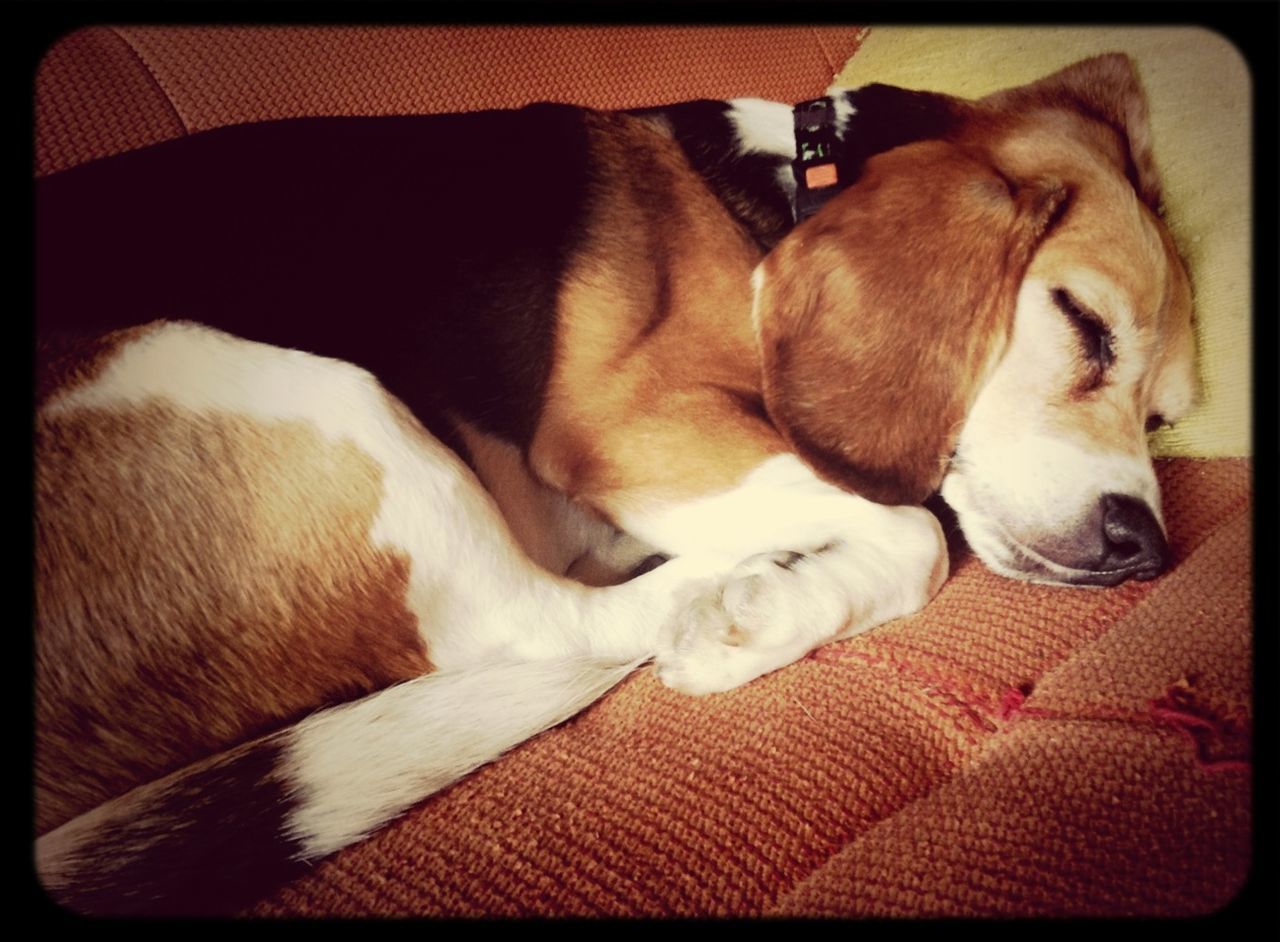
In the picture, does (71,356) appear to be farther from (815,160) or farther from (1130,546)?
(1130,546)

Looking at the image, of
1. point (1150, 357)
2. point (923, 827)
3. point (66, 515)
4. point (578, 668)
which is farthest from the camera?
point (1150, 357)

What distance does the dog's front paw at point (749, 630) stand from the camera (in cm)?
97

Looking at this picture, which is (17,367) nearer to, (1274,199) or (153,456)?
(153,456)

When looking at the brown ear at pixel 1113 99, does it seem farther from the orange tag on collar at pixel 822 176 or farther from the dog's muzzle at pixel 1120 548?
the dog's muzzle at pixel 1120 548

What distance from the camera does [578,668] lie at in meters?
0.99

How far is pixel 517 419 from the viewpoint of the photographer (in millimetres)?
1225

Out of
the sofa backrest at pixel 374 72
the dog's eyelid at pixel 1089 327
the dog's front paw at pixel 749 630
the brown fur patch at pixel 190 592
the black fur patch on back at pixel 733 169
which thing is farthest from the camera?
the sofa backrest at pixel 374 72

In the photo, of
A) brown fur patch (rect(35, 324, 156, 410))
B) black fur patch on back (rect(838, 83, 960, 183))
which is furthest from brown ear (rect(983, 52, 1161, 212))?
brown fur patch (rect(35, 324, 156, 410))

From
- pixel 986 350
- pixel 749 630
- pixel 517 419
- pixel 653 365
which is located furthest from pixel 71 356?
pixel 986 350

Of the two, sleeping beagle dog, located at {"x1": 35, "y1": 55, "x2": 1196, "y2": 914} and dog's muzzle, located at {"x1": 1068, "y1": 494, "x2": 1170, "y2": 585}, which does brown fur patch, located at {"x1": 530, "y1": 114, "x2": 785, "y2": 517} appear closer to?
sleeping beagle dog, located at {"x1": 35, "y1": 55, "x2": 1196, "y2": 914}

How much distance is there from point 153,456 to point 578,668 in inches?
22.7

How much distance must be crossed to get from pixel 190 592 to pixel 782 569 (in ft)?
2.38

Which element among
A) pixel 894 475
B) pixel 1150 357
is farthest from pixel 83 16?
pixel 1150 357

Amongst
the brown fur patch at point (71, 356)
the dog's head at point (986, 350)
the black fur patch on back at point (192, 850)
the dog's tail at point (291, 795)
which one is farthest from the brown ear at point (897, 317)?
the brown fur patch at point (71, 356)
